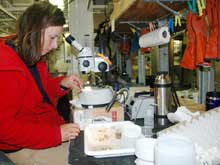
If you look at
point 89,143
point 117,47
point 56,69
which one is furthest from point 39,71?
point 56,69

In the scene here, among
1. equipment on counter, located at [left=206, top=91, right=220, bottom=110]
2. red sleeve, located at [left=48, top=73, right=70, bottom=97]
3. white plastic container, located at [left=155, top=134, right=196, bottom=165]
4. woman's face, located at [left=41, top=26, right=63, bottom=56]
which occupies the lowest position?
white plastic container, located at [left=155, top=134, right=196, bottom=165]

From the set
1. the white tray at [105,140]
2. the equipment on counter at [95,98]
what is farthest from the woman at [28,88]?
the equipment on counter at [95,98]

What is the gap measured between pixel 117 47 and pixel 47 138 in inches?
113

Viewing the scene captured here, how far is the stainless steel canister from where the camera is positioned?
1571 mm

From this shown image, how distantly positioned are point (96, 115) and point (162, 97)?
43 cm

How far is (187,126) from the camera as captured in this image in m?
1.04

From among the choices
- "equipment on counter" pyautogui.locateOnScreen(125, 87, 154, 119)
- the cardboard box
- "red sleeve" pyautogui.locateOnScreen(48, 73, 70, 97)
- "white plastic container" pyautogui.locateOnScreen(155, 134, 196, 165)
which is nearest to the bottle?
"equipment on counter" pyautogui.locateOnScreen(125, 87, 154, 119)

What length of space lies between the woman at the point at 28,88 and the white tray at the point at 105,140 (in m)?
0.10

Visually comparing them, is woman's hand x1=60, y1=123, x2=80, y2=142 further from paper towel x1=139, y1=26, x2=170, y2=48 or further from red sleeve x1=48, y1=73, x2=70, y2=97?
paper towel x1=139, y1=26, x2=170, y2=48

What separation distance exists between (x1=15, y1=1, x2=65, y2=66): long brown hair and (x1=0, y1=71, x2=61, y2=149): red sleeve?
13 centimetres

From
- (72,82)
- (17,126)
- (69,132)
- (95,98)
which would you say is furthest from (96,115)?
(17,126)

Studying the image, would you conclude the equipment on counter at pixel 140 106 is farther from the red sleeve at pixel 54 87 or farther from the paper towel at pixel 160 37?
the red sleeve at pixel 54 87

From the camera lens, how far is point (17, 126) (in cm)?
121

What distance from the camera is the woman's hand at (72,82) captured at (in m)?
1.81
